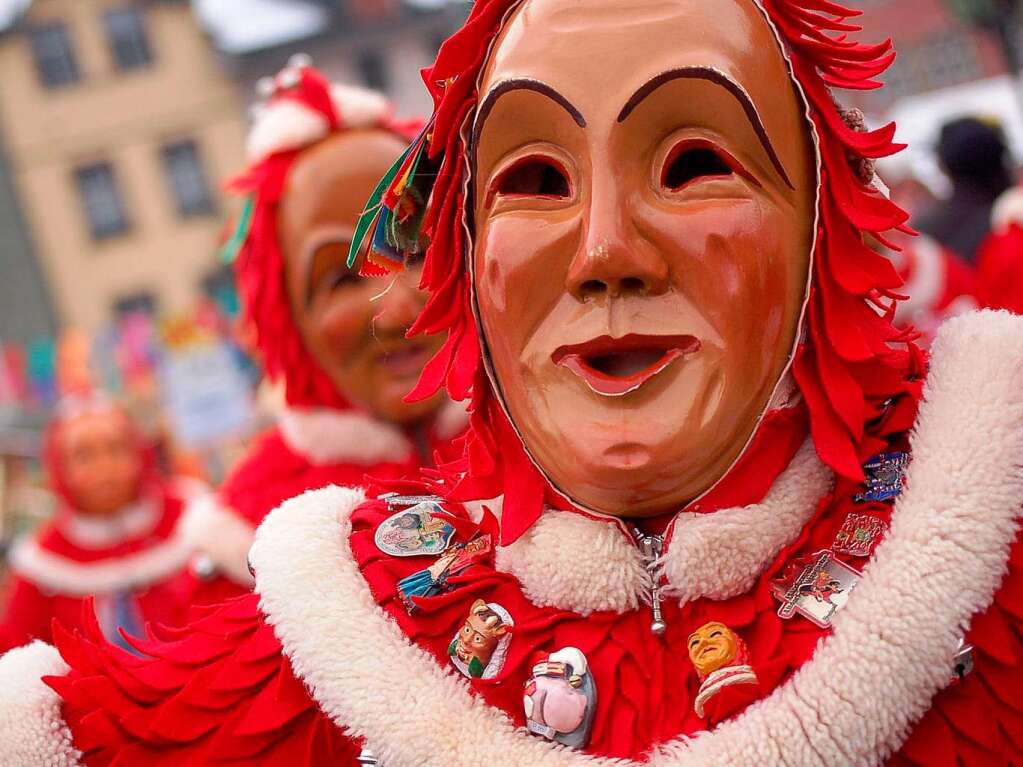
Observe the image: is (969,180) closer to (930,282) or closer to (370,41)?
(930,282)

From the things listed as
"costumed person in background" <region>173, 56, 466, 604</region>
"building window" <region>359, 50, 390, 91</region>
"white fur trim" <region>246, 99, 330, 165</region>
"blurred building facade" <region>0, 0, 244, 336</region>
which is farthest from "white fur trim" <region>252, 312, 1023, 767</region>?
"building window" <region>359, 50, 390, 91</region>

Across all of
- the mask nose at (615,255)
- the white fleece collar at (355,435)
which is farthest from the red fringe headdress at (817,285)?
the white fleece collar at (355,435)

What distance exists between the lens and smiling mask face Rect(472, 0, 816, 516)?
1.62 meters

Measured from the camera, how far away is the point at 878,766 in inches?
59.1

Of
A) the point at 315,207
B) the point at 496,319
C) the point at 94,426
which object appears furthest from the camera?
the point at 94,426

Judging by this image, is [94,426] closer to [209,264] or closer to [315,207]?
[315,207]

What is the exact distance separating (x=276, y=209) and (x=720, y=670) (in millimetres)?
2012

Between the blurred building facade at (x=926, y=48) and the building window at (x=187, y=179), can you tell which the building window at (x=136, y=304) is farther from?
the blurred building facade at (x=926, y=48)

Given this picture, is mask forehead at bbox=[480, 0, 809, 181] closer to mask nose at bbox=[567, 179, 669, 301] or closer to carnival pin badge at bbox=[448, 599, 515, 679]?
mask nose at bbox=[567, 179, 669, 301]

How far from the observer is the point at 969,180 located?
5.41 meters

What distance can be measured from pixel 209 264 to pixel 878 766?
67.6 feet

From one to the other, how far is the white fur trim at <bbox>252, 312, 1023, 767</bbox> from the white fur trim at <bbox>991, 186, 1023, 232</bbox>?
3.38 m

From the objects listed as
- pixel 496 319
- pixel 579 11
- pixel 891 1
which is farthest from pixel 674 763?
pixel 891 1

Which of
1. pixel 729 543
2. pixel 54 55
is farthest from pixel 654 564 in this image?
pixel 54 55
